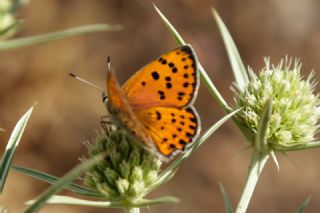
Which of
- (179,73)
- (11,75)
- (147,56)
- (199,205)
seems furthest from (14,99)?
(179,73)

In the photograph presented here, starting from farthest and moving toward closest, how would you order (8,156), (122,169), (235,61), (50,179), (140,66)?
1. (140,66)
2. (235,61)
3. (122,169)
4. (50,179)
5. (8,156)

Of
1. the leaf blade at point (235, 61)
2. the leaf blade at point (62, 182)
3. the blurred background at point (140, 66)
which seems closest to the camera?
the leaf blade at point (62, 182)

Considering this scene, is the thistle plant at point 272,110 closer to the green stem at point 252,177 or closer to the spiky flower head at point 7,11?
the green stem at point 252,177

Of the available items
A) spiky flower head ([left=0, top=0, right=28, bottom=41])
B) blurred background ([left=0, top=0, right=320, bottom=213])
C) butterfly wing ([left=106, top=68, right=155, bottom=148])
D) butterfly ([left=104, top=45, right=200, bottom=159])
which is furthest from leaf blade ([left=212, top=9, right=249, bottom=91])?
blurred background ([left=0, top=0, right=320, bottom=213])

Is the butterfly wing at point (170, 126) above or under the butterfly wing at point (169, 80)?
under

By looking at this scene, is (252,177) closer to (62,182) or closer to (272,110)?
(272,110)

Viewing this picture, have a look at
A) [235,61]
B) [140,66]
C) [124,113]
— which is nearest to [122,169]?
[124,113]

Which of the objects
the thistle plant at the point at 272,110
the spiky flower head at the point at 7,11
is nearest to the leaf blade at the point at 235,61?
the thistle plant at the point at 272,110
